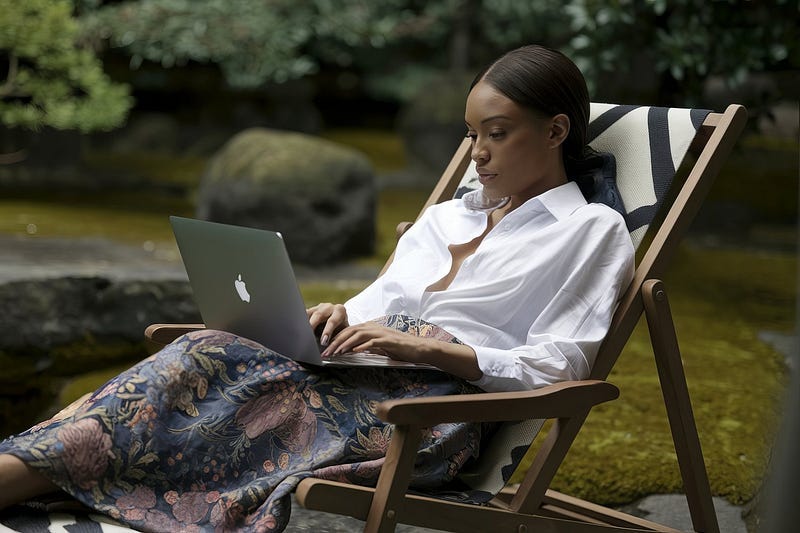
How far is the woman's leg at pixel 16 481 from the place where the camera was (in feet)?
6.51

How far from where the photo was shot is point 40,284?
451 cm

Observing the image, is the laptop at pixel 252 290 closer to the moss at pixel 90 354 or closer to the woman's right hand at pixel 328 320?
the woman's right hand at pixel 328 320

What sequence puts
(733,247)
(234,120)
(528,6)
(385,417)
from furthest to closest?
(234,120) → (528,6) → (733,247) → (385,417)

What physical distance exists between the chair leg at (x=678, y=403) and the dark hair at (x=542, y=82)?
451 millimetres

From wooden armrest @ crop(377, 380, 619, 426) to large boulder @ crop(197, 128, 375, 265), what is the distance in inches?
169

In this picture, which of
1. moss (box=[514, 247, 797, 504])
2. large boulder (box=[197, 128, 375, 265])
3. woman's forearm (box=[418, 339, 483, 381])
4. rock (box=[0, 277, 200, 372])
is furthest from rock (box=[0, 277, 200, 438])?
woman's forearm (box=[418, 339, 483, 381])

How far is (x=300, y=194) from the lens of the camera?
6.47m

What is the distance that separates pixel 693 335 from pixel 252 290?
3.48 metres

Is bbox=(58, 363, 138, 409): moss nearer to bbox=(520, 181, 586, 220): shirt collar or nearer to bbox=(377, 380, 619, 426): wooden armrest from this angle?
bbox=(520, 181, 586, 220): shirt collar

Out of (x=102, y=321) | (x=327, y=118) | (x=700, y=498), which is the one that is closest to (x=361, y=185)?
(x=102, y=321)

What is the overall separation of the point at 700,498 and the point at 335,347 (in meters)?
0.93

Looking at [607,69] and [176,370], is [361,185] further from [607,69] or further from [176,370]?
[176,370]

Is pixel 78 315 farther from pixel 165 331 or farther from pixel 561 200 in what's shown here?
pixel 561 200

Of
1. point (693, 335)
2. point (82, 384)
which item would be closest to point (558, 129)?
point (82, 384)
